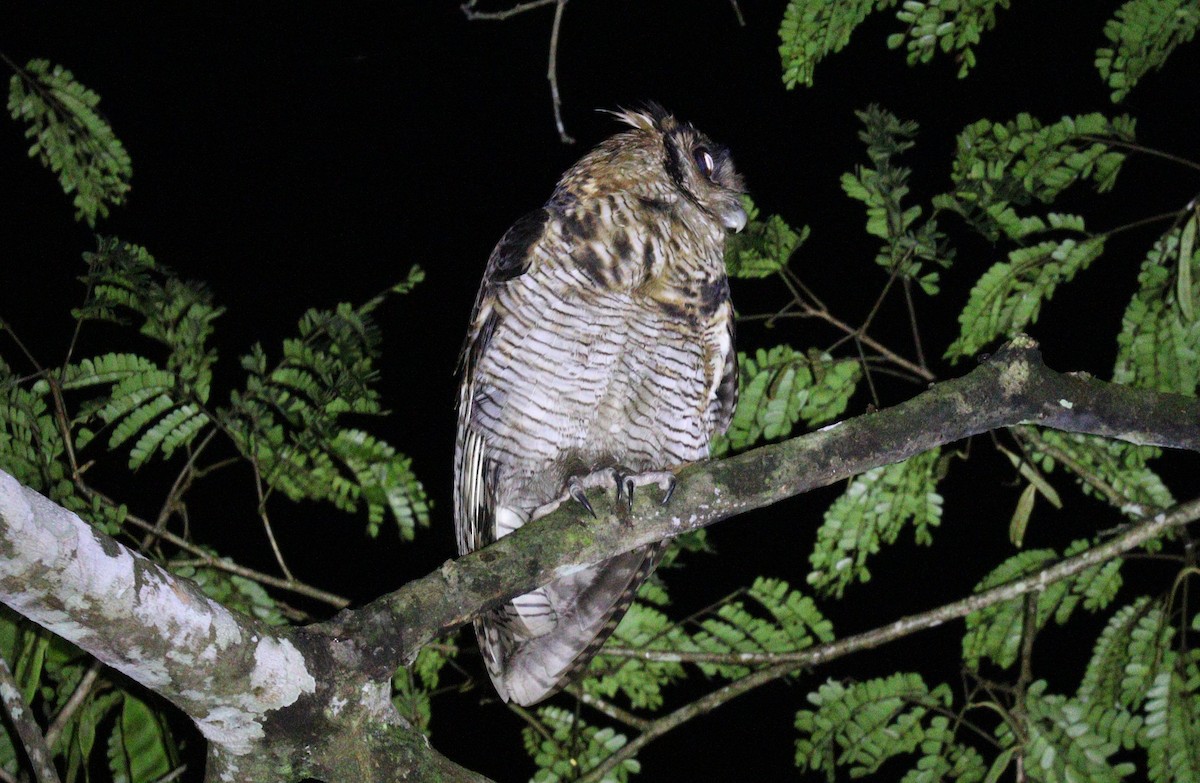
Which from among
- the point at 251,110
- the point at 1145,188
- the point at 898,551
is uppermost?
the point at 251,110

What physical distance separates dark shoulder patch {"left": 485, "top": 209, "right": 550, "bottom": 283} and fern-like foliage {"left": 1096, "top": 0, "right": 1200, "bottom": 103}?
5.38ft

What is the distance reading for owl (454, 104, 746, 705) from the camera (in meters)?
2.46

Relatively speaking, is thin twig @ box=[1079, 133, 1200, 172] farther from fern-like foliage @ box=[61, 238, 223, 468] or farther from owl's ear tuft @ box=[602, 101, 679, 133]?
fern-like foliage @ box=[61, 238, 223, 468]

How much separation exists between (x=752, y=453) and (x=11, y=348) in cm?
490

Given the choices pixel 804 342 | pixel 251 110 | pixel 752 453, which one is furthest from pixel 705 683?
pixel 752 453

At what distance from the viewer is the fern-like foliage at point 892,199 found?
2.45m

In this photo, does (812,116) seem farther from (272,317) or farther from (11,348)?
(11,348)

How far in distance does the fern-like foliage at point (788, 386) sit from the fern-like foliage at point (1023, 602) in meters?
0.73

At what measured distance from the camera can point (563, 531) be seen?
1821 millimetres

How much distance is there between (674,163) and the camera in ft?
9.35

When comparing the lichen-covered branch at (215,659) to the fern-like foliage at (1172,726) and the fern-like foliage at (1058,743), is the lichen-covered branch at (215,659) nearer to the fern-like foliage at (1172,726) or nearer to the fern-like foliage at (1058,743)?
the fern-like foliage at (1058,743)

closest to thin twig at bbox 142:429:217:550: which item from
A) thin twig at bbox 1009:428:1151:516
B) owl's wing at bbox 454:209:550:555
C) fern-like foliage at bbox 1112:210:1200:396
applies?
owl's wing at bbox 454:209:550:555

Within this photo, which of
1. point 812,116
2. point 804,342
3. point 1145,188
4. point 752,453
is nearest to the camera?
point 752,453

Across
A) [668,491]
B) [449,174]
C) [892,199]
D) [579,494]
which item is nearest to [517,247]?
[579,494]
